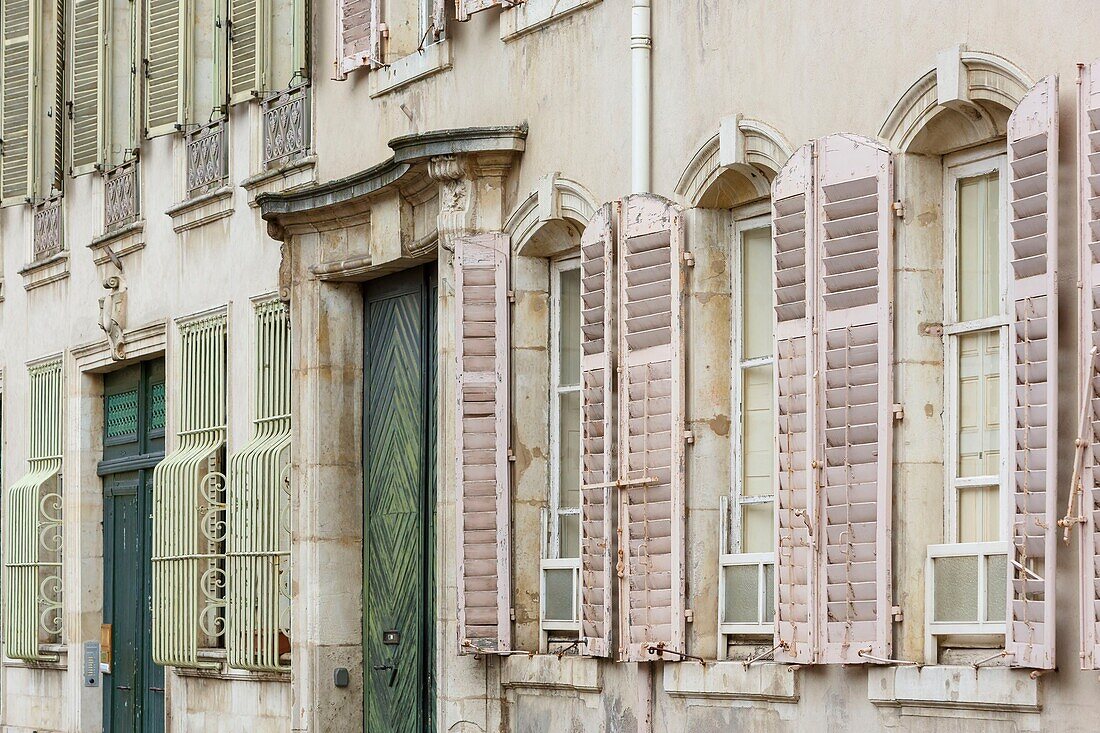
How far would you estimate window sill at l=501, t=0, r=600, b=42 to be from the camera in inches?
488

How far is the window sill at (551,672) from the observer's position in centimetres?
1191

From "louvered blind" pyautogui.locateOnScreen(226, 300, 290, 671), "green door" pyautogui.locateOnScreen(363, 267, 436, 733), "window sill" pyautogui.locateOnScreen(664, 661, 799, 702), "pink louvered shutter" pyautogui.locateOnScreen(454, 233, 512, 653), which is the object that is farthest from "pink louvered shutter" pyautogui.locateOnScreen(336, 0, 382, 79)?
"window sill" pyautogui.locateOnScreen(664, 661, 799, 702)

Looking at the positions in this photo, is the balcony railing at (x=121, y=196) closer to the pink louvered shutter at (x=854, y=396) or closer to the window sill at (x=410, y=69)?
the window sill at (x=410, y=69)

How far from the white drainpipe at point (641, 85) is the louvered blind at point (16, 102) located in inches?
398

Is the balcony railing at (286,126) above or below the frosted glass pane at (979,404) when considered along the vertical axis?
above

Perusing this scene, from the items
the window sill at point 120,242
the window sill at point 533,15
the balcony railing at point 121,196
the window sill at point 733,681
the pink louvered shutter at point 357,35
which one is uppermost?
the pink louvered shutter at point 357,35

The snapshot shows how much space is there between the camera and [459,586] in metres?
12.7

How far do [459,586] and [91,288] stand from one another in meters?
7.53

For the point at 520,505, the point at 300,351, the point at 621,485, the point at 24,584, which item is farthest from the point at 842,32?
the point at 24,584

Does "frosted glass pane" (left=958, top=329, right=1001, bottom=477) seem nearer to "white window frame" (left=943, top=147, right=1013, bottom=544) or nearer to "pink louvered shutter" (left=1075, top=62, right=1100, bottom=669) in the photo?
"white window frame" (left=943, top=147, right=1013, bottom=544)

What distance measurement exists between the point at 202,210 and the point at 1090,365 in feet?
31.5

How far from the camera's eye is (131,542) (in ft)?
61.7

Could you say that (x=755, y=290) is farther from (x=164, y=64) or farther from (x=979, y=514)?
(x=164, y=64)

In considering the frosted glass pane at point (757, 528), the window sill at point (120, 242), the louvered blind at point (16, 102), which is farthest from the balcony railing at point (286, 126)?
the louvered blind at point (16, 102)
